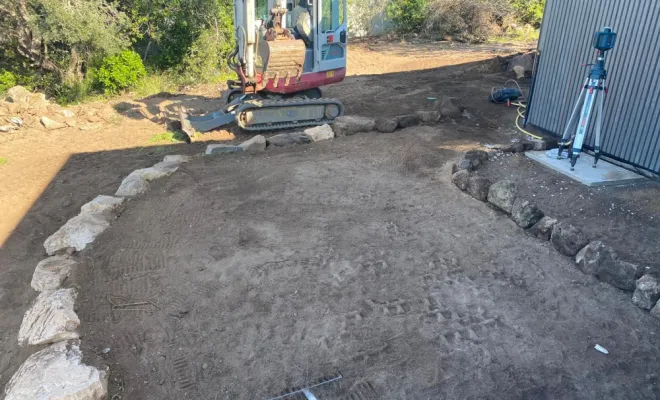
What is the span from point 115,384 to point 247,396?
0.95m

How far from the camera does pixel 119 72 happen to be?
38.1 ft

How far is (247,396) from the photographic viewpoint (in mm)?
3223

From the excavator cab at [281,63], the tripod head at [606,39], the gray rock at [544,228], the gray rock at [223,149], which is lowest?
the gray rock at [223,149]

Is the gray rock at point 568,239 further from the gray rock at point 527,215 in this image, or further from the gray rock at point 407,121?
the gray rock at point 407,121

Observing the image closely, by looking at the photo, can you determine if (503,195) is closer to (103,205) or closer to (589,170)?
(589,170)

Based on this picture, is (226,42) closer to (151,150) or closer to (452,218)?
(151,150)

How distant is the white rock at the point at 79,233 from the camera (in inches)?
197

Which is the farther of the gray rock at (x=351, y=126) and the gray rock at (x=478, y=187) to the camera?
the gray rock at (x=351, y=126)

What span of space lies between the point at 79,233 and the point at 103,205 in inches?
26.1

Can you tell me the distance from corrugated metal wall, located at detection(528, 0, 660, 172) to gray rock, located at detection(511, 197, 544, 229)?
2173mm

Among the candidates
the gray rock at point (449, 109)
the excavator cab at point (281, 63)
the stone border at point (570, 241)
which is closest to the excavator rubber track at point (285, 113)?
the excavator cab at point (281, 63)

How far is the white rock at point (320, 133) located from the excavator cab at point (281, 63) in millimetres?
725

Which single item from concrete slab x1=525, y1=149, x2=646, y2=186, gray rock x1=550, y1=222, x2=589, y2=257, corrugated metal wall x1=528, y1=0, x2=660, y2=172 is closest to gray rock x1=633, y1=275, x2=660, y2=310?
gray rock x1=550, y1=222, x2=589, y2=257

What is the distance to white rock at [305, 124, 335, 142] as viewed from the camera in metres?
8.07
